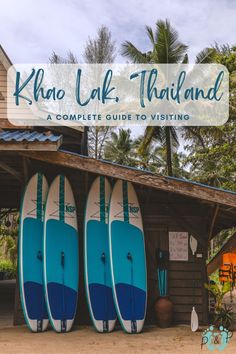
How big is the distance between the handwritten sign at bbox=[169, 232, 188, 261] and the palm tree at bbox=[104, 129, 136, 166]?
1908 centimetres

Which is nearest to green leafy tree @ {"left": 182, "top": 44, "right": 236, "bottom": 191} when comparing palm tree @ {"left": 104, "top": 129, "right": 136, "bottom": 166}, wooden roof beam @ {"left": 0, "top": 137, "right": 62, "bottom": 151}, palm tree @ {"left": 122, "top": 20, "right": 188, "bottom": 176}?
palm tree @ {"left": 122, "top": 20, "right": 188, "bottom": 176}

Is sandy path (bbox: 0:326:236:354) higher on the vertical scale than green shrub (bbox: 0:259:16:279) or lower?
higher

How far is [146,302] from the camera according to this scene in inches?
252

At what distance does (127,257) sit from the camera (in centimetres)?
641

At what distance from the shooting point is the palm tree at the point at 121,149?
1055 inches

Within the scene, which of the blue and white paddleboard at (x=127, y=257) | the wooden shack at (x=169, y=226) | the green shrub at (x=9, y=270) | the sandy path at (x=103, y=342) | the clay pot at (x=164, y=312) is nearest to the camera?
the sandy path at (x=103, y=342)

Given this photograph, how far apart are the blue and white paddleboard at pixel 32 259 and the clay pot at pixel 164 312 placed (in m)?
1.72

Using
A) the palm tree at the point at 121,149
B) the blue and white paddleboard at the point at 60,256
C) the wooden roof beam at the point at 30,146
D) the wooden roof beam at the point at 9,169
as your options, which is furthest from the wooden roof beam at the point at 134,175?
the palm tree at the point at 121,149

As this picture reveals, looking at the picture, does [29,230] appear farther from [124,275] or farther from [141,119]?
[141,119]

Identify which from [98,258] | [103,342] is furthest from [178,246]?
[103,342]

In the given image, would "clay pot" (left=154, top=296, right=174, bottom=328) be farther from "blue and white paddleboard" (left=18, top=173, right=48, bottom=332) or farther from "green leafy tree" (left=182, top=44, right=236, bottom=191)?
"green leafy tree" (left=182, top=44, right=236, bottom=191)

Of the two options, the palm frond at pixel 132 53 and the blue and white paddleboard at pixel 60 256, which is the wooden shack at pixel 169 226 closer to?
the blue and white paddleboard at pixel 60 256

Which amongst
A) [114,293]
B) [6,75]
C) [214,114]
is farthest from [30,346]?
[214,114]

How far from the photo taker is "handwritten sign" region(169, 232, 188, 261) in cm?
691
